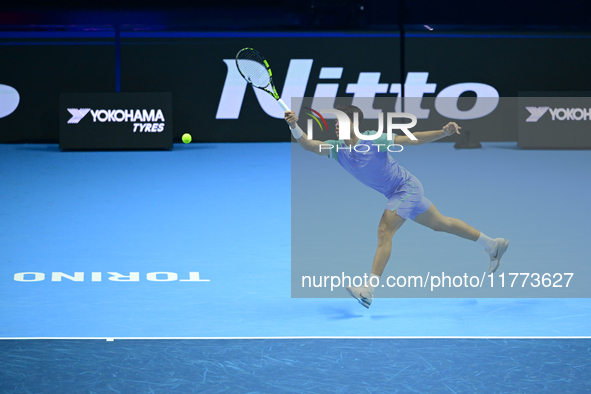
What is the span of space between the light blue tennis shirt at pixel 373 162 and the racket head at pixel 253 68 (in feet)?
4.03

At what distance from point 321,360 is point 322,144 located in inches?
64.4

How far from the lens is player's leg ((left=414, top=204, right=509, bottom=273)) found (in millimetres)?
5668

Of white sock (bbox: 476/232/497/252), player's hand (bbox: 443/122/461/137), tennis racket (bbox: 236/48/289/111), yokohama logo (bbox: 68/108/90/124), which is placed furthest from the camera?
yokohama logo (bbox: 68/108/90/124)

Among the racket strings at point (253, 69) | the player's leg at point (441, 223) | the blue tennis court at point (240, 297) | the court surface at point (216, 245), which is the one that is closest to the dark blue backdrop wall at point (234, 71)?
the court surface at point (216, 245)

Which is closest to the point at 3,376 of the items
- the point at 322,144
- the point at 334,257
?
the point at 322,144

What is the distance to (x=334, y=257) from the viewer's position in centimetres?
715

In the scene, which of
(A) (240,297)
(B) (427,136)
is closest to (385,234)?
(B) (427,136)

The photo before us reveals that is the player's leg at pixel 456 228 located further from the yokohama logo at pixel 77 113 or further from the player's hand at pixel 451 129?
the yokohama logo at pixel 77 113

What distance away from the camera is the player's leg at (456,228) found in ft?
18.6

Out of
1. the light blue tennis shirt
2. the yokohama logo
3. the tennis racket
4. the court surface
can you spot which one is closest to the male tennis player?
the light blue tennis shirt

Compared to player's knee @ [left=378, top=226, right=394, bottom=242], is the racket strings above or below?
above

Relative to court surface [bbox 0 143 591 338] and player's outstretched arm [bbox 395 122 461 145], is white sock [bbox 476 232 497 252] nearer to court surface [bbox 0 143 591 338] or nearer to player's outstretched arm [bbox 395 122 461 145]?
court surface [bbox 0 143 591 338]

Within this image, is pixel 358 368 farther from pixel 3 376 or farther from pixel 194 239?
pixel 194 239

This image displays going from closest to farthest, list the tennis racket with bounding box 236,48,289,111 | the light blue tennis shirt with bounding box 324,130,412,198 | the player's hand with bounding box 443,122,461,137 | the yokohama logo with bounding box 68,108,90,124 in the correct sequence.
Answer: the player's hand with bounding box 443,122,461,137, the light blue tennis shirt with bounding box 324,130,412,198, the tennis racket with bounding box 236,48,289,111, the yokohama logo with bounding box 68,108,90,124
